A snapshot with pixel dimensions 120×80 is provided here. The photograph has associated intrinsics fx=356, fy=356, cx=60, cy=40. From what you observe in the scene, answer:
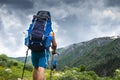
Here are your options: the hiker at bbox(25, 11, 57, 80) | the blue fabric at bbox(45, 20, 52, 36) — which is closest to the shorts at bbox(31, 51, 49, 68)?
the hiker at bbox(25, 11, 57, 80)

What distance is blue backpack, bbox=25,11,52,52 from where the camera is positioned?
33.4 ft

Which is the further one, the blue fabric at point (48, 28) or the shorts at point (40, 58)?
the blue fabric at point (48, 28)

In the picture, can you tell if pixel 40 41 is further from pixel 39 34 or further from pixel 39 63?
pixel 39 63

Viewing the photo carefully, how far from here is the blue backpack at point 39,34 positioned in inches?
400

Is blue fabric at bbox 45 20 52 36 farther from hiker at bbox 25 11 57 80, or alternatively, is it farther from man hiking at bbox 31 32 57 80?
man hiking at bbox 31 32 57 80

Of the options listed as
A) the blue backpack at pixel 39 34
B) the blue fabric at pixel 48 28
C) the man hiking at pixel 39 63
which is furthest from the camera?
the blue fabric at pixel 48 28

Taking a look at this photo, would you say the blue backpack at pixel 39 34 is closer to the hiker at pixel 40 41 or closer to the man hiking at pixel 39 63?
the hiker at pixel 40 41

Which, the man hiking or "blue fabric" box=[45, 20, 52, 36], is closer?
the man hiking

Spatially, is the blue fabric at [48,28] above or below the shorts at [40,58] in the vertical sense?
above

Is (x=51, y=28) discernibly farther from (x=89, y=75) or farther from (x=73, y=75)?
(x=89, y=75)

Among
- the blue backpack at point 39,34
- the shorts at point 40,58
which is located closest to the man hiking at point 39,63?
the shorts at point 40,58

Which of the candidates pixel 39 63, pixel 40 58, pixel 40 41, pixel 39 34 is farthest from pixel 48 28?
pixel 39 63

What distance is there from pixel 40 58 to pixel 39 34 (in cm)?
71

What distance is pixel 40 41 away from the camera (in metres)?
10.2
